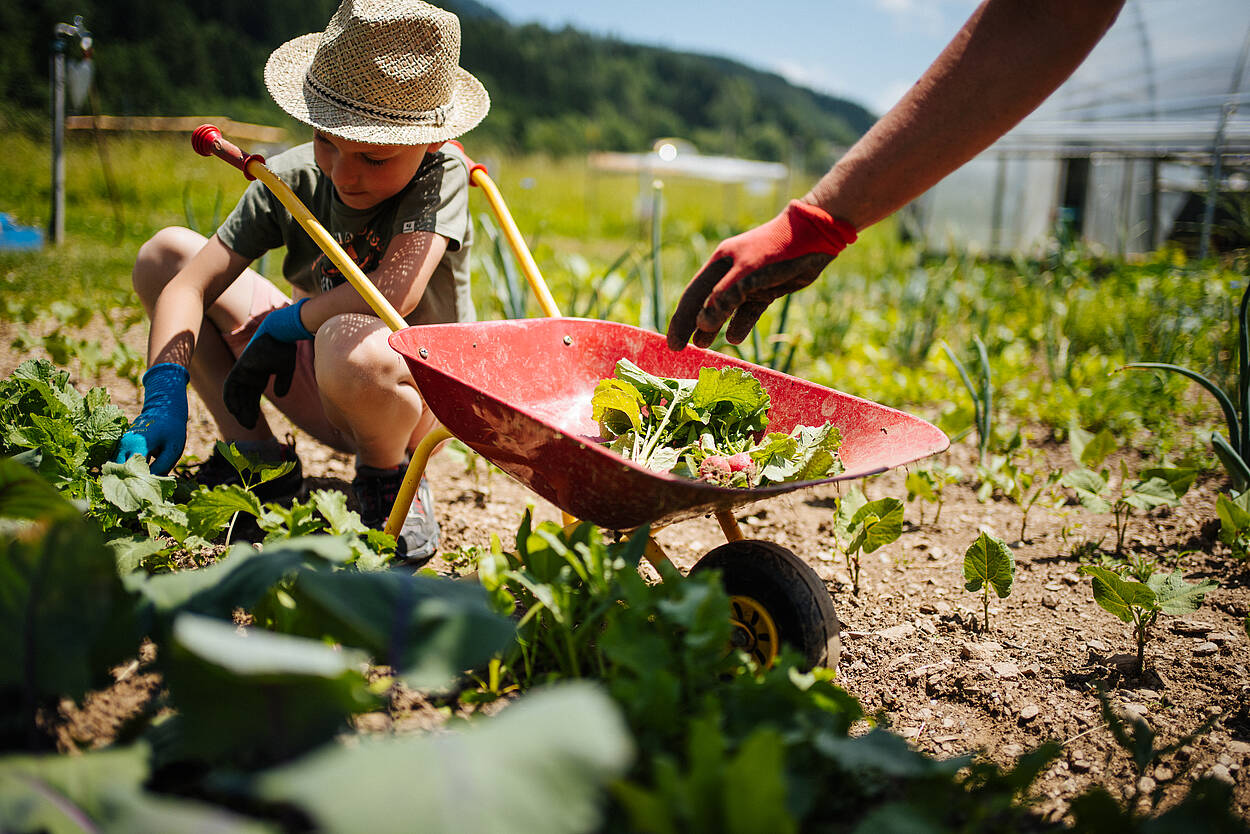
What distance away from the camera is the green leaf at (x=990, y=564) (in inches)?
53.1

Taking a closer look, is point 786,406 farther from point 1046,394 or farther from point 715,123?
point 715,123

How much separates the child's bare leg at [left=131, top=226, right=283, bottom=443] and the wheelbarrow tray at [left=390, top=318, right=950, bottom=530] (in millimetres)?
729

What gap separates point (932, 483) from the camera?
2170mm

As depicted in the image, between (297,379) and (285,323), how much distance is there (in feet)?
1.28

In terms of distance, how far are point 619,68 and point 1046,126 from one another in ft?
216

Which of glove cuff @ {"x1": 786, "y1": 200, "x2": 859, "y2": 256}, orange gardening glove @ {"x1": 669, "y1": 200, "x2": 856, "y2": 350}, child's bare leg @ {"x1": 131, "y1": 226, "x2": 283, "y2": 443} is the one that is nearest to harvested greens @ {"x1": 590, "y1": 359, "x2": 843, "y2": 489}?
orange gardening glove @ {"x1": 669, "y1": 200, "x2": 856, "y2": 350}

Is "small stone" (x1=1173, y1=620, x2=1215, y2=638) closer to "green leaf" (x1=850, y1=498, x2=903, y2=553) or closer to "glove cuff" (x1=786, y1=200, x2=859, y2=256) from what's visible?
"green leaf" (x1=850, y1=498, x2=903, y2=553)

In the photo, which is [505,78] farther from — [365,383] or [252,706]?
[252,706]

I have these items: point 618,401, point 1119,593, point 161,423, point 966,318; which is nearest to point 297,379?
point 161,423

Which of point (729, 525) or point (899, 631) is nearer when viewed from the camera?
point (729, 525)

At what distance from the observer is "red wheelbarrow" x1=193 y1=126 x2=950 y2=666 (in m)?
1.11

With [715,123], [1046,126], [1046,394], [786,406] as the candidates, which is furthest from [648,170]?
[715,123]

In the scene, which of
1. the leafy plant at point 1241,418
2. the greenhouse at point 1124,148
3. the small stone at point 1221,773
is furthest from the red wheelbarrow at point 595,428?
the greenhouse at point 1124,148

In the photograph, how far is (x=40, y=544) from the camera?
781mm
